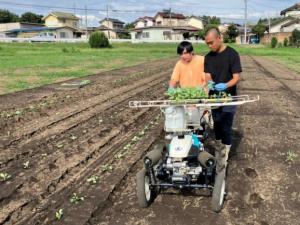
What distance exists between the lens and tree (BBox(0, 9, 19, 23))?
125m

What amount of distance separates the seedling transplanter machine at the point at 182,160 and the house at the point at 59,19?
11121 centimetres

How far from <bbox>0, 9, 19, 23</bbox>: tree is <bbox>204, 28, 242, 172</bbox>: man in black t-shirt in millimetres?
130102

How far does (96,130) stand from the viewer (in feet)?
29.5

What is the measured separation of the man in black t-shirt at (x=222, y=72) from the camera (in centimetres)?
561

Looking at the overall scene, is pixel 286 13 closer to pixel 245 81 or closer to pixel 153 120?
pixel 245 81

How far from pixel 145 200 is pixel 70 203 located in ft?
3.22

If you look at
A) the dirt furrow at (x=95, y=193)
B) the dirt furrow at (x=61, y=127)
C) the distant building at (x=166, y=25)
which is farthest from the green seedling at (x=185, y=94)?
the distant building at (x=166, y=25)

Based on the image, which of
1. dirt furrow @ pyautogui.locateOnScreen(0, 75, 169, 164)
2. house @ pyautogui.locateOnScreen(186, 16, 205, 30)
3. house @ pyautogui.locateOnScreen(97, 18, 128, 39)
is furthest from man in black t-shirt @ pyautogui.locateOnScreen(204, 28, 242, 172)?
house @ pyautogui.locateOnScreen(186, 16, 205, 30)

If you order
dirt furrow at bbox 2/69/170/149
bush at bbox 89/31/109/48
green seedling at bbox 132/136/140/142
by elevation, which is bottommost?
green seedling at bbox 132/136/140/142

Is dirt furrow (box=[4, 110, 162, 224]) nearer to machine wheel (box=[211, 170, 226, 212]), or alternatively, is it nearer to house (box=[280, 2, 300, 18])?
machine wheel (box=[211, 170, 226, 212])

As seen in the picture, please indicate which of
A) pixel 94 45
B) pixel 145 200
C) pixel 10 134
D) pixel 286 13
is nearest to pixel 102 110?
pixel 10 134

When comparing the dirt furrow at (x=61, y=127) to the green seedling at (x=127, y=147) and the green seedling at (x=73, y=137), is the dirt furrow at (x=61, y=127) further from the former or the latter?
the green seedling at (x=127, y=147)

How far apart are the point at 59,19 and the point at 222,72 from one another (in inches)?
4428

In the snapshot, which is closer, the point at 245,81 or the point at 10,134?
the point at 10,134
